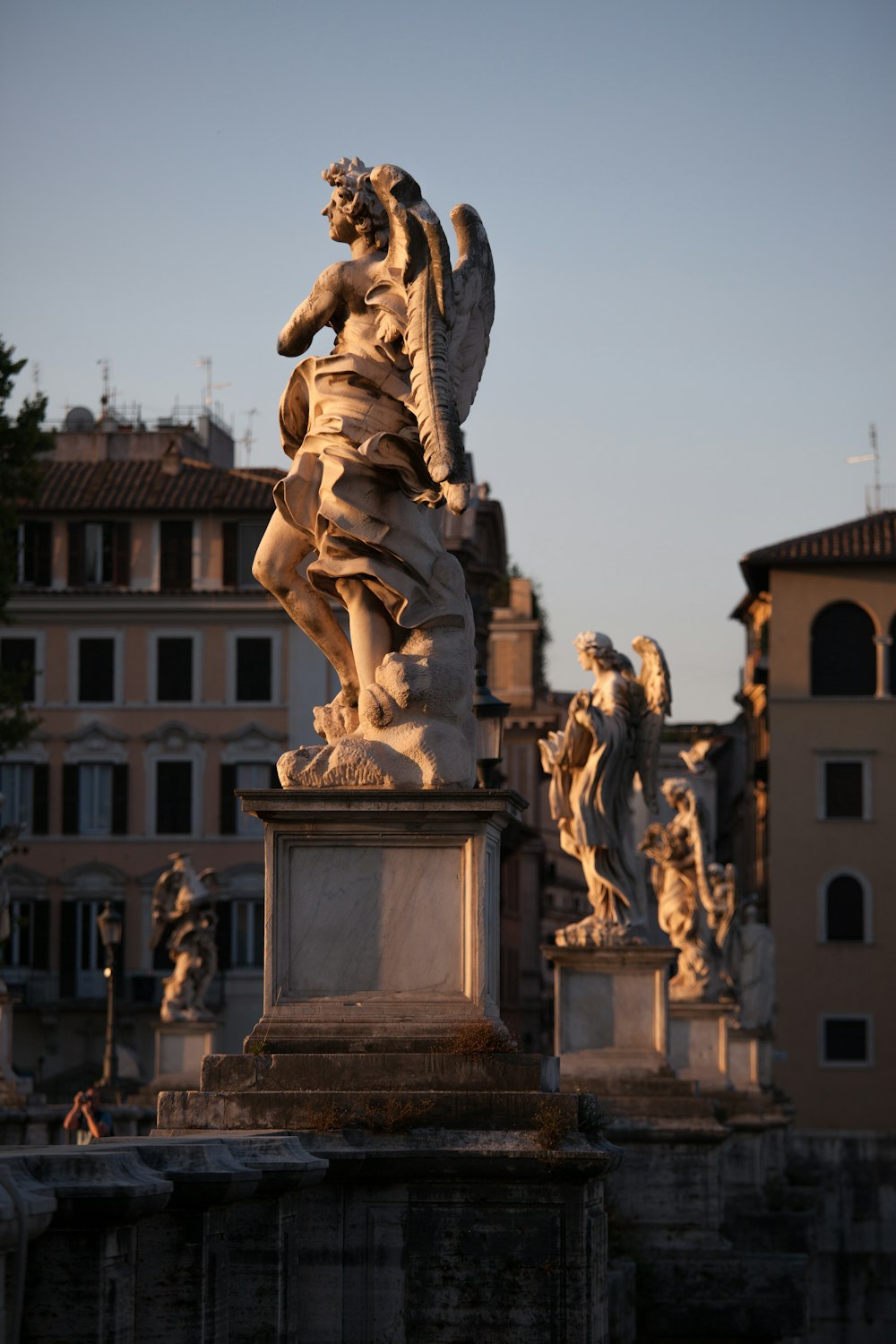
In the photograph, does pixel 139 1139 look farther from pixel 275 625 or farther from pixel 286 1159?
pixel 275 625

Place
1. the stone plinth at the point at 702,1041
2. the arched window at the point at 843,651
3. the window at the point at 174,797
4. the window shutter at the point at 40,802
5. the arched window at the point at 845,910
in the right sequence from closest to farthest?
1. the stone plinth at the point at 702,1041
2. the window at the point at 174,797
3. the window shutter at the point at 40,802
4. the arched window at the point at 845,910
5. the arched window at the point at 843,651

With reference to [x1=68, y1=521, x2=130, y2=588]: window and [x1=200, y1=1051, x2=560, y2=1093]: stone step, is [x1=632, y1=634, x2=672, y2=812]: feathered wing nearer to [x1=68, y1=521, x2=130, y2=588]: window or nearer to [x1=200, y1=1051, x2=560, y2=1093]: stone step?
[x1=200, y1=1051, x2=560, y2=1093]: stone step

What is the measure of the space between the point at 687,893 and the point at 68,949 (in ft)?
104

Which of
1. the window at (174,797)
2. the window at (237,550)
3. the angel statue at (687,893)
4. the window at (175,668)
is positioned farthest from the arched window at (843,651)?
the angel statue at (687,893)

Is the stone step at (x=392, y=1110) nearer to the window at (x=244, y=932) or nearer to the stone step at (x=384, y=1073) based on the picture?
the stone step at (x=384, y=1073)

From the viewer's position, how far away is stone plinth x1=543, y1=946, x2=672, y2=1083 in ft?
59.6

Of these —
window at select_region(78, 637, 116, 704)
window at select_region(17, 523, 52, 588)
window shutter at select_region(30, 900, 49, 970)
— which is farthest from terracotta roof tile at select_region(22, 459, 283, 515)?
window shutter at select_region(30, 900, 49, 970)

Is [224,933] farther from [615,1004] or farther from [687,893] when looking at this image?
[615,1004]

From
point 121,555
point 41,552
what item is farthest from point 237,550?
point 41,552

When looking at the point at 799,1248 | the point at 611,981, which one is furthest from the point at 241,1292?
the point at 799,1248

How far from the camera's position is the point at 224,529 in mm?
60500

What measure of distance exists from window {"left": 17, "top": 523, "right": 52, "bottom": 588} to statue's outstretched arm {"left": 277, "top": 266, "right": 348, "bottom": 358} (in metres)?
51.0

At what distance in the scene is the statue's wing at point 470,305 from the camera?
9.89 m

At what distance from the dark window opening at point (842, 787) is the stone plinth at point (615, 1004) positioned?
4664cm
